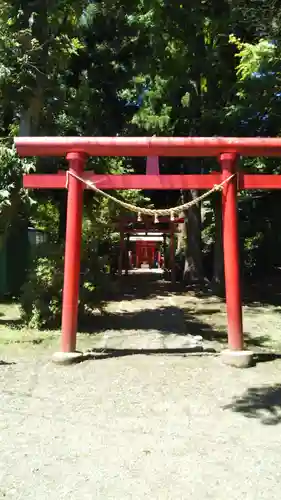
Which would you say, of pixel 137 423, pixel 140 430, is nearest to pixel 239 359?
pixel 137 423

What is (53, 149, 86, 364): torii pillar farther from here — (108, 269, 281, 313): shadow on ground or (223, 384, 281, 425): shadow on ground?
(108, 269, 281, 313): shadow on ground

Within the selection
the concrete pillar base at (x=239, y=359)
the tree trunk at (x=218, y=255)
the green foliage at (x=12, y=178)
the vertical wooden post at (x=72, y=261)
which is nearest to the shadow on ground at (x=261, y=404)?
the concrete pillar base at (x=239, y=359)

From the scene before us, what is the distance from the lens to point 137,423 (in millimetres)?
4754

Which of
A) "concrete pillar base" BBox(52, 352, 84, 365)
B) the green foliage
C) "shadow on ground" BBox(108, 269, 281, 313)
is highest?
the green foliage

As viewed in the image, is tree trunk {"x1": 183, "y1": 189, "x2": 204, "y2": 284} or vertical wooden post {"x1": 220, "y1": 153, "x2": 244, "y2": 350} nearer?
vertical wooden post {"x1": 220, "y1": 153, "x2": 244, "y2": 350}

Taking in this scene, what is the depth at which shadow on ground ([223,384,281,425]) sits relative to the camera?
4.89 m

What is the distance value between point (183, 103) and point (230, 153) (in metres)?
11.3

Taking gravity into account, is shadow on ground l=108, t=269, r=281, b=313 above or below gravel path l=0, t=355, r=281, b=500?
above

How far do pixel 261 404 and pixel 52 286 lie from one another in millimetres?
5082

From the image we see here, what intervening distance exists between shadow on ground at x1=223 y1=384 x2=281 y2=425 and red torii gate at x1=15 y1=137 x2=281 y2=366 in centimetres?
112

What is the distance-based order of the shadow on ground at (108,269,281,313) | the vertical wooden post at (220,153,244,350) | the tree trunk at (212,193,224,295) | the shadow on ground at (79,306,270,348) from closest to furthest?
the vertical wooden post at (220,153,244,350) < the shadow on ground at (79,306,270,348) < the shadow on ground at (108,269,281,313) < the tree trunk at (212,193,224,295)

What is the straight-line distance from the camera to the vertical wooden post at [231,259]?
716 centimetres

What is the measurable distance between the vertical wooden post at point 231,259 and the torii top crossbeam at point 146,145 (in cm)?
23

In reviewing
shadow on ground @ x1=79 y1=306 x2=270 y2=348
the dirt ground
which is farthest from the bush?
the dirt ground
